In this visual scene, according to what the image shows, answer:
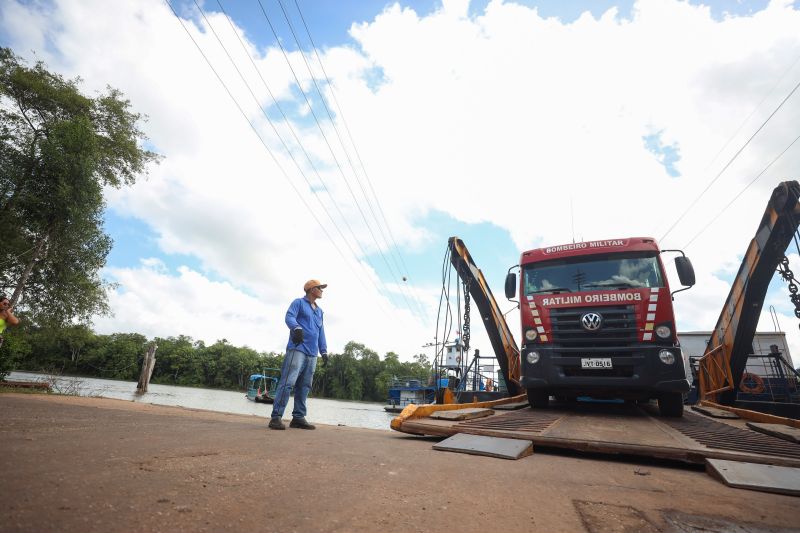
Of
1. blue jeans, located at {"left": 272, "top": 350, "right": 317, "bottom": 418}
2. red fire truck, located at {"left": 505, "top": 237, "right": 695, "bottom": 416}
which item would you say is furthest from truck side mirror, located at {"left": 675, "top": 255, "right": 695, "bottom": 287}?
blue jeans, located at {"left": 272, "top": 350, "right": 317, "bottom": 418}

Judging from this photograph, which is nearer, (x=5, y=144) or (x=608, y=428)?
(x=608, y=428)

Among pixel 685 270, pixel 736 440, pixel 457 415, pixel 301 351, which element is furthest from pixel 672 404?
pixel 301 351

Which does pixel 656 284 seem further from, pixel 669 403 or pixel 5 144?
pixel 5 144

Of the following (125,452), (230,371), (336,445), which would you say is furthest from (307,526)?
(230,371)

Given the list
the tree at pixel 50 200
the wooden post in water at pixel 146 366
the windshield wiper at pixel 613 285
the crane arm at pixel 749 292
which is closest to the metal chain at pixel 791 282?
the crane arm at pixel 749 292

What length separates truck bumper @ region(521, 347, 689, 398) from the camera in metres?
5.11

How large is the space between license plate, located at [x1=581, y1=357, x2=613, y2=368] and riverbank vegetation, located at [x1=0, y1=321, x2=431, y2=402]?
200ft

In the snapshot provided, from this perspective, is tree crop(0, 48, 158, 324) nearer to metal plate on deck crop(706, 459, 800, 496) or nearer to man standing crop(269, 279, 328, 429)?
man standing crop(269, 279, 328, 429)

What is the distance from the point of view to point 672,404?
5.48 metres

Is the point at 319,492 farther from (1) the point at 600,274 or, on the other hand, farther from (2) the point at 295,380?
(1) the point at 600,274

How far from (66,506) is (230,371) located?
86635 millimetres

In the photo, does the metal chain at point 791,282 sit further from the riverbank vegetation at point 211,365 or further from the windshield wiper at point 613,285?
the riverbank vegetation at point 211,365

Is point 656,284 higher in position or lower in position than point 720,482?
higher

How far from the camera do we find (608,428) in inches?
160
